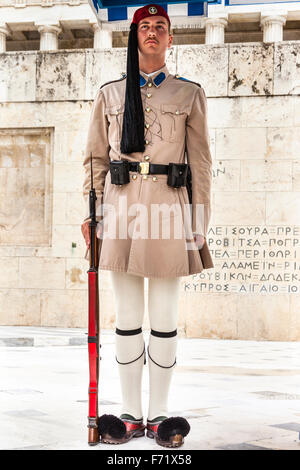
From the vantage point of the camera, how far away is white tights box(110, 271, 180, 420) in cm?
360

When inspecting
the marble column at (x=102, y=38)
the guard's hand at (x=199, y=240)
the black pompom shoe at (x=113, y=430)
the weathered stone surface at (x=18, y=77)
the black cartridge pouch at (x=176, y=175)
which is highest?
the marble column at (x=102, y=38)

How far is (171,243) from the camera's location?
362 cm

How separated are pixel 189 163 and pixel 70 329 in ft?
24.9

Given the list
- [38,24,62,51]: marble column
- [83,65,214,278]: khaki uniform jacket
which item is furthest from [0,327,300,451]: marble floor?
[38,24,62,51]: marble column

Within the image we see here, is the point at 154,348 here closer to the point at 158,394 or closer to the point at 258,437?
the point at 158,394

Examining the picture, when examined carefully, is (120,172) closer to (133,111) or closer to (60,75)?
(133,111)

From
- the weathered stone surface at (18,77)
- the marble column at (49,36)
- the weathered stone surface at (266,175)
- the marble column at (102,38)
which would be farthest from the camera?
the marble column at (49,36)

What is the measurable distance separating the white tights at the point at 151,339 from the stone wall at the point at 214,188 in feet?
23.5

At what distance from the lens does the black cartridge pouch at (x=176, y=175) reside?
11.9ft

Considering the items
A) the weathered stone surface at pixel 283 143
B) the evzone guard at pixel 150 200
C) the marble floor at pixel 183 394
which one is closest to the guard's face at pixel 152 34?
the evzone guard at pixel 150 200

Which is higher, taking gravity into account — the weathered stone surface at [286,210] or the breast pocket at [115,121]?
the breast pocket at [115,121]

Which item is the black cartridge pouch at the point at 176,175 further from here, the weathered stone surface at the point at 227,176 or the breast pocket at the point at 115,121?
the weathered stone surface at the point at 227,176

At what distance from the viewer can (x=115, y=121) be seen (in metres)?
3.77

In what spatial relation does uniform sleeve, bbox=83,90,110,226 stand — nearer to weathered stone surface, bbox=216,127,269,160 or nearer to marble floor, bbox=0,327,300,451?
marble floor, bbox=0,327,300,451
